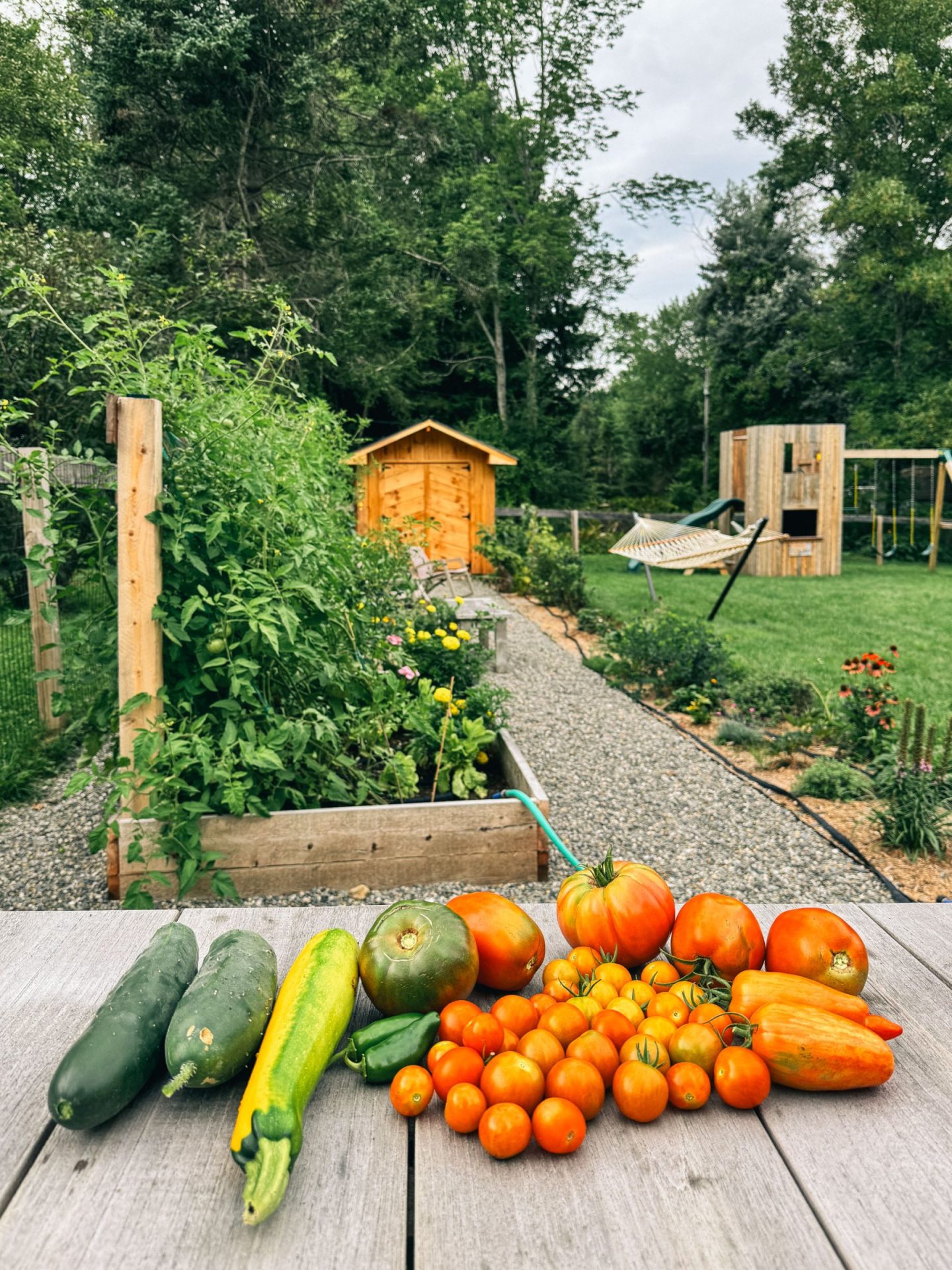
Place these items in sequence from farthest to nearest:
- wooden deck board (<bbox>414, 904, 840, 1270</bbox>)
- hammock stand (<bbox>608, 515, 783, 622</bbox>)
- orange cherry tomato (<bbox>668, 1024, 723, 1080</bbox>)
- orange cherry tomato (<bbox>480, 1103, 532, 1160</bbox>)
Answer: hammock stand (<bbox>608, 515, 783, 622</bbox>)
orange cherry tomato (<bbox>668, 1024, 723, 1080</bbox>)
orange cherry tomato (<bbox>480, 1103, 532, 1160</bbox>)
wooden deck board (<bbox>414, 904, 840, 1270</bbox>)

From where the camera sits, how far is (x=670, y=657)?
6.60 meters

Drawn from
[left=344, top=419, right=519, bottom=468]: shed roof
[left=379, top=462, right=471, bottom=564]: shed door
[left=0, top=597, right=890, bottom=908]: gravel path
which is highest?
[left=344, top=419, right=519, bottom=468]: shed roof

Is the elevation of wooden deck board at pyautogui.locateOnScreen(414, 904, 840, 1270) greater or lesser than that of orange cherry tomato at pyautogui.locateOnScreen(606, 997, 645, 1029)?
lesser

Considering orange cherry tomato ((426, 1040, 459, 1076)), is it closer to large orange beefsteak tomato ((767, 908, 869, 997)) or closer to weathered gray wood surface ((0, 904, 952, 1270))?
weathered gray wood surface ((0, 904, 952, 1270))

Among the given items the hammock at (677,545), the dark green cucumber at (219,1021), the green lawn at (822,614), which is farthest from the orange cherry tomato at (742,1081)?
the hammock at (677,545)

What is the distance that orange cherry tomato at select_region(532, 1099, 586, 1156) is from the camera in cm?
81

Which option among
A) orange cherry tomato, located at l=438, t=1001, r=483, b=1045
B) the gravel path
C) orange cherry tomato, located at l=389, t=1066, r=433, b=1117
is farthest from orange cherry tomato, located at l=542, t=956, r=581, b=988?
the gravel path

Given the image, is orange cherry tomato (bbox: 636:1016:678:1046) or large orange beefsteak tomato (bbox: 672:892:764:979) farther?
large orange beefsteak tomato (bbox: 672:892:764:979)

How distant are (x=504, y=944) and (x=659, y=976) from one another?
0.19m

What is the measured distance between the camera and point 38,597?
527cm

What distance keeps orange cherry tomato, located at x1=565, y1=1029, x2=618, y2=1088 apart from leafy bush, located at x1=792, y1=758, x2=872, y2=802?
3895 millimetres

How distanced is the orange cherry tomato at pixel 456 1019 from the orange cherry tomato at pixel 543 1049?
0.07m

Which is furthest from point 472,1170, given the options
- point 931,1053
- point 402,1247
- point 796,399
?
point 796,399

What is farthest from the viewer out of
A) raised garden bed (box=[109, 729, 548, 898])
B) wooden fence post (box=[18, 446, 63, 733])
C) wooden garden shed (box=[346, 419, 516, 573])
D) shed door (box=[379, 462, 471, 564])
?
shed door (box=[379, 462, 471, 564])
